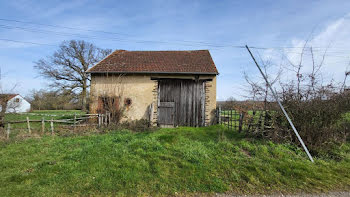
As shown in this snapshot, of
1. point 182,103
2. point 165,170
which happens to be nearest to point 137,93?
point 182,103

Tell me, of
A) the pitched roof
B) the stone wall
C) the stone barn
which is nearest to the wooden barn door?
the stone barn

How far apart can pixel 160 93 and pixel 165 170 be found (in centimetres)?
A: 700

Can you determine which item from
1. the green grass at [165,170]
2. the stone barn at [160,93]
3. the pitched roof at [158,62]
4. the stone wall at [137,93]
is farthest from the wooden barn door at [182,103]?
the green grass at [165,170]

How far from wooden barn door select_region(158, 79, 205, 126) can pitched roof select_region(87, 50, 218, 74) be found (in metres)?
0.92

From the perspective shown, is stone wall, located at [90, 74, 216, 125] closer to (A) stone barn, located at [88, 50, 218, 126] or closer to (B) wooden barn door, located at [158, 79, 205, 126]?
(A) stone barn, located at [88, 50, 218, 126]

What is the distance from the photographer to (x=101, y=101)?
34.1 feet

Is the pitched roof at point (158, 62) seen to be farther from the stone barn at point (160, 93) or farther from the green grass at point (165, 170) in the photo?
the green grass at point (165, 170)

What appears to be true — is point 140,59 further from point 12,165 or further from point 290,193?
point 290,193

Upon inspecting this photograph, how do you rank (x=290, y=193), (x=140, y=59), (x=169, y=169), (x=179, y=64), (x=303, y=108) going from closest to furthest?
(x=290, y=193)
(x=169, y=169)
(x=303, y=108)
(x=179, y=64)
(x=140, y=59)

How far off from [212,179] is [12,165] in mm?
5099

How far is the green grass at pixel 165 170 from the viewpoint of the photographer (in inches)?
121

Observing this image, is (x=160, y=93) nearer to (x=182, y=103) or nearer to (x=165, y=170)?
(x=182, y=103)

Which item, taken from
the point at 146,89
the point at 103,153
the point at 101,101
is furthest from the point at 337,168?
the point at 101,101

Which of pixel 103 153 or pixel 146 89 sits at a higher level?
pixel 146 89
